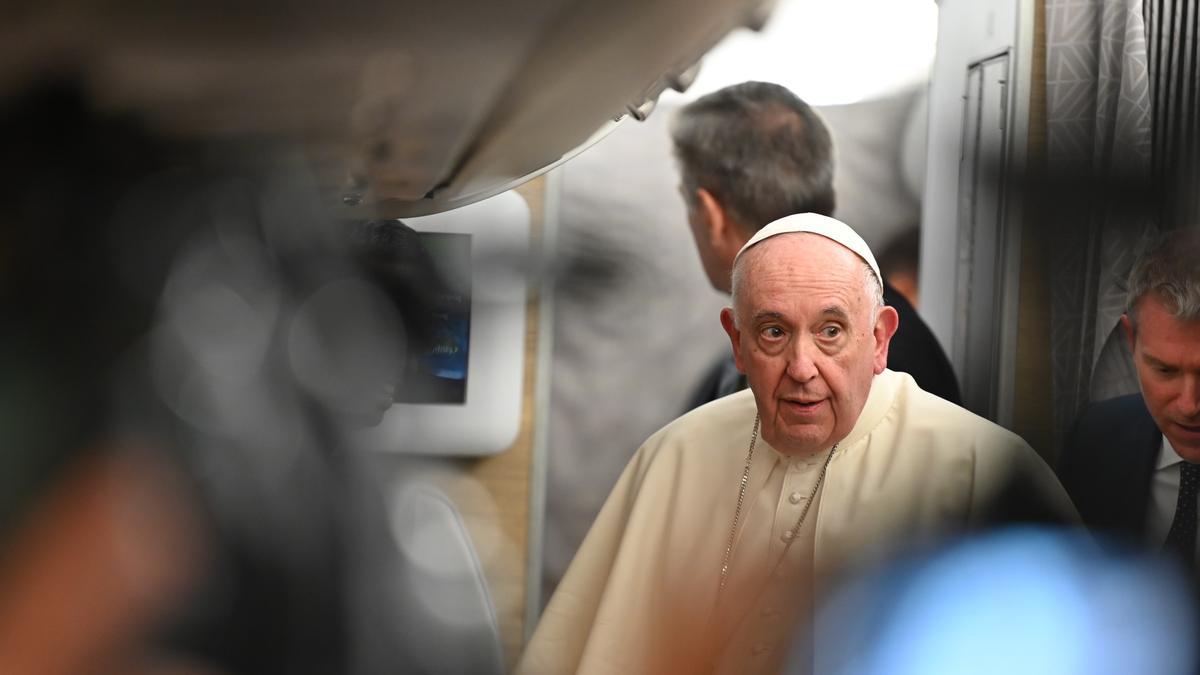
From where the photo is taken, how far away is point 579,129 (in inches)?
12.3

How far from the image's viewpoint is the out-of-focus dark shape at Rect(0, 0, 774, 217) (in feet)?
0.69

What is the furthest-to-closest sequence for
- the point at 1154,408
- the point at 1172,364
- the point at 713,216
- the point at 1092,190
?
the point at 713,216
the point at 1154,408
the point at 1172,364
the point at 1092,190

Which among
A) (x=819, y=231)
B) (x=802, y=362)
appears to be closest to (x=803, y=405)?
(x=802, y=362)

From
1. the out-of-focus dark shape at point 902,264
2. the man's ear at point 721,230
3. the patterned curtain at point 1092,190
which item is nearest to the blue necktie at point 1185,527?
the patterned curtain at point 1092,190

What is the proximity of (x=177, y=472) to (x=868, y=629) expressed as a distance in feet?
2.05

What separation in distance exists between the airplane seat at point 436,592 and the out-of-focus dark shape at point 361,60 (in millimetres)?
77

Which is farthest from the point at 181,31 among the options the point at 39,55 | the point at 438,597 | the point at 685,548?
the point at 685,548

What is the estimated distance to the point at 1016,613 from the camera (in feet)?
2.03

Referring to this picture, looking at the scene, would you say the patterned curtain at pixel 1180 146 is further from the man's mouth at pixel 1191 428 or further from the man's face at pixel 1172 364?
the man's mouth at pixel 1191 428

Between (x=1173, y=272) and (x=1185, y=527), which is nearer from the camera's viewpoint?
(x=1173, y=272)

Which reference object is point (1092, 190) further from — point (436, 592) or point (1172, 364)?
point (1172, 364)

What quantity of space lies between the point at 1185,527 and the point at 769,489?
2.06 feet

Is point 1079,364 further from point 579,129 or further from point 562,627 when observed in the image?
point 562,627

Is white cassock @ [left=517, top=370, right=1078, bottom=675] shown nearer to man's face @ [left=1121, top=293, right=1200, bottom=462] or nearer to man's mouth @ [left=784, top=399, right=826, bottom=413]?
man's mouth @ [left=784, top=399, right=826, bottom=413]
